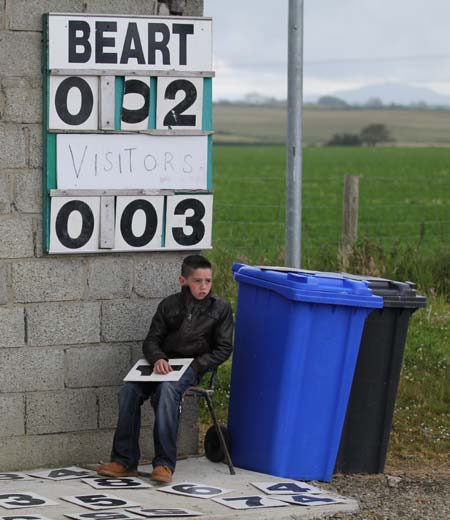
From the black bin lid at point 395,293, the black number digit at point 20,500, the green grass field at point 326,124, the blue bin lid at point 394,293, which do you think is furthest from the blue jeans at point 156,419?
the green grass field at point 326,124

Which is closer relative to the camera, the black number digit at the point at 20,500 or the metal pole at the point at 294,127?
the black number digit at the point at 20,500

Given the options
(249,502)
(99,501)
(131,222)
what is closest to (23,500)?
(99,501)

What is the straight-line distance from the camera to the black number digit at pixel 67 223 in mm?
7559

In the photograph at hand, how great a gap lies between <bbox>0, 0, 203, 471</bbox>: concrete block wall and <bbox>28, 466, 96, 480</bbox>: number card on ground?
0.09 meters

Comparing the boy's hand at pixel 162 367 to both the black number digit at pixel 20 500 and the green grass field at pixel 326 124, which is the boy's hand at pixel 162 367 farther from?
the green grass field at pixel 326 124

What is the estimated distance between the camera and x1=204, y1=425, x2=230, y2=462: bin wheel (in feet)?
25.5

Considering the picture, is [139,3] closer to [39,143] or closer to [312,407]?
[39,143]

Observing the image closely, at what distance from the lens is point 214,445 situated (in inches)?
307

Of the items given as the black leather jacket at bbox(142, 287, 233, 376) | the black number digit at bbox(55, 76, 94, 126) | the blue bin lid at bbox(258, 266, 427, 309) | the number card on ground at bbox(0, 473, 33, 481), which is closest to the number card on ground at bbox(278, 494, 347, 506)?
the black leather jacket at bbox(142, 287, 233, 376)

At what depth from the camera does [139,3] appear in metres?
7.73

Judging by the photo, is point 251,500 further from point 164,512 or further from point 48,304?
point 48,304

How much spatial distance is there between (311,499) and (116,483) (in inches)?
42.6

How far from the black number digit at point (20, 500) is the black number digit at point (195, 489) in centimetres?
79

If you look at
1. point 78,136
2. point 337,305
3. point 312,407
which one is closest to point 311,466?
point 312,407
